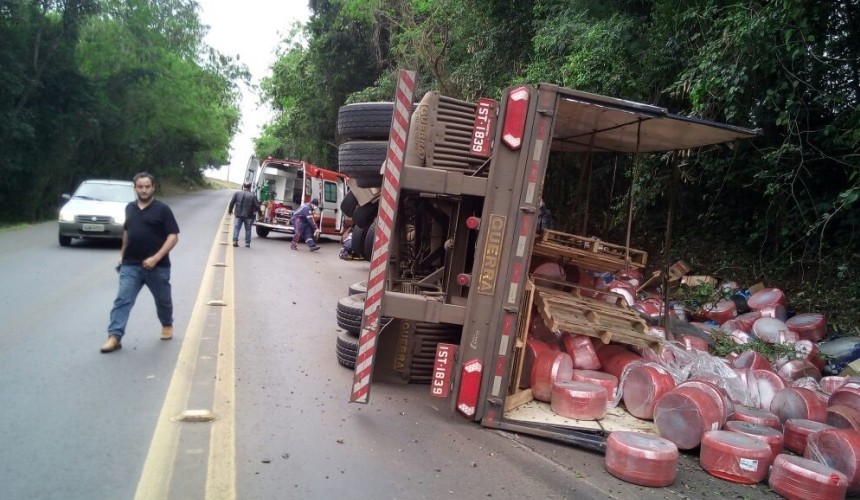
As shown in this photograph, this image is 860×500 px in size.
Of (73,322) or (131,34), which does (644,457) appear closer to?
(73,322)

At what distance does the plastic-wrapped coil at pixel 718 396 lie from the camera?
479 cm

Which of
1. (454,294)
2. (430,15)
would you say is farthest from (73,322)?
(430,15)

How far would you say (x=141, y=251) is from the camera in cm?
632

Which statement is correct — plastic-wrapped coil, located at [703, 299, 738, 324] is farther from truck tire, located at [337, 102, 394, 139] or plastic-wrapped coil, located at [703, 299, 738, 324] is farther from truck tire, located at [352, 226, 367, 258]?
truck tire, located at [337, 102, 394, 139]

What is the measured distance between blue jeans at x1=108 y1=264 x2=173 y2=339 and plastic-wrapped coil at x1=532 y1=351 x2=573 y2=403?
3887 millimetres

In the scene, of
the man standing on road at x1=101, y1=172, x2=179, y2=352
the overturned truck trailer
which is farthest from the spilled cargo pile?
the man standing on road at x1=101, y1=172, x2=179, y2=352

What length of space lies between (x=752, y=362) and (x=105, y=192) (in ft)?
45.9

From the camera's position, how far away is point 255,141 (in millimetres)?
81062

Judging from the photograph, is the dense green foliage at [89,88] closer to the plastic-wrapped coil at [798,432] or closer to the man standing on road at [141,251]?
the man standing on road at [141,251]

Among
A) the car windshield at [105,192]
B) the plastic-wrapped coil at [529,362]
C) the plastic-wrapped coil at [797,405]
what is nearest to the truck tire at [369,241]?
the plastic-wrapped coil at [529,362]

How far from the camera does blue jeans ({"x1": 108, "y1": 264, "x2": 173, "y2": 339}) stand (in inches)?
244

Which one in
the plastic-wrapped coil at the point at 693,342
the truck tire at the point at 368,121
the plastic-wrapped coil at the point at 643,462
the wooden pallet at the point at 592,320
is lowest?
the plastic-wrapped coil at the point at 643,462

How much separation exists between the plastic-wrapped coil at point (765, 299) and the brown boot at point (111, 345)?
7.87 m

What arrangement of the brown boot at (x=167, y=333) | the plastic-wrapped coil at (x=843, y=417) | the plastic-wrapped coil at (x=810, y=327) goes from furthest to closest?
the plastic-wrapped coil at (x=810, y=327)
the brown boot at (x=167, y=333)
the plastic-wrapped coil at (x=843, y=417)
